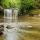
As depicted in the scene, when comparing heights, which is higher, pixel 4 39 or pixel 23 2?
pixel 23 2

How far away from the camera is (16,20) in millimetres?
1918

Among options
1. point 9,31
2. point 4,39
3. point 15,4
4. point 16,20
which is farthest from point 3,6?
point 4,39

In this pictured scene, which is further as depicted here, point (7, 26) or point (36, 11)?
point (36, 11)

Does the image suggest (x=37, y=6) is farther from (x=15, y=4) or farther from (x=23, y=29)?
(x=23, y=29)

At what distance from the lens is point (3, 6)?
1960mm

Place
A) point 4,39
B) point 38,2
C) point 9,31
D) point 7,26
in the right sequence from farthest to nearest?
1. point 38,2
2. point 7,26
3. point 9,31
4. point 4,39

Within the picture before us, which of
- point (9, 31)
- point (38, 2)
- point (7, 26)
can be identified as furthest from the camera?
point (38, 2)

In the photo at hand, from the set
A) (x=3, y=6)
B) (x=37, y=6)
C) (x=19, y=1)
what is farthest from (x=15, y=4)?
(x=37, y=6)

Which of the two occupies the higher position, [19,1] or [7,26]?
[19,1]

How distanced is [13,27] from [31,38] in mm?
473

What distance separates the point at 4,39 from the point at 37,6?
2.91ft

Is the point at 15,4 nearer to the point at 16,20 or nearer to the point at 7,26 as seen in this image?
the point at 16,20

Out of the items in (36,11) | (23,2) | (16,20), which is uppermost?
(23,2)

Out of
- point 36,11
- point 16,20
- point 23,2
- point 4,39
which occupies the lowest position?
point 4,39
